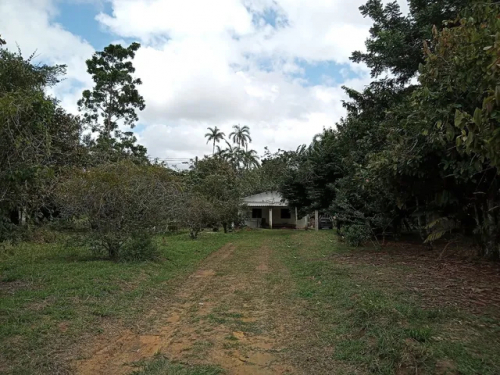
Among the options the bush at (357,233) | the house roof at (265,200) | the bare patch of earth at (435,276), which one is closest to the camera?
the bare patch of earth at (435,276)

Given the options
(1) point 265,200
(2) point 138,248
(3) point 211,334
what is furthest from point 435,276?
(1) point 265,200

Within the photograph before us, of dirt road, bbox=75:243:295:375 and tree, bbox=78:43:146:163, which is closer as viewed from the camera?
dirt road, bbox=75:243:295:375

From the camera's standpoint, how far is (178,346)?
5.02 m

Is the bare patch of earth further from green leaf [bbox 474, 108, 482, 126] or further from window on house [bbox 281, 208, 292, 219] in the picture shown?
window on house [bbox 281, 208, 292, 219]

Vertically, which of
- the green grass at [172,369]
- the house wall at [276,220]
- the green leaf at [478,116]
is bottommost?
the green grass at [172,369]

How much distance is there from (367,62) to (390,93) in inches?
58.8

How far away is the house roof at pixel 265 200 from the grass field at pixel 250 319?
23947 millimetres

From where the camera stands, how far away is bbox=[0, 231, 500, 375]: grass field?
14.3 ft

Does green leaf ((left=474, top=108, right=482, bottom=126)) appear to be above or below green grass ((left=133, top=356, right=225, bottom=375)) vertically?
above

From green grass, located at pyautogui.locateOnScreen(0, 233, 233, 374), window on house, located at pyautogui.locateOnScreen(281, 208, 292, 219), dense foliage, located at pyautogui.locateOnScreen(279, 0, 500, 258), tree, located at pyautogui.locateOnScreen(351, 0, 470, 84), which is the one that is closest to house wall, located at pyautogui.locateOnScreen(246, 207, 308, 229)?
window on house, located at pyautogui.locateOnScreen(281, 208, 292, 219)

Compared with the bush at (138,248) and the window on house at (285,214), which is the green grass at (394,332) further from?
the window on house at (285,214)

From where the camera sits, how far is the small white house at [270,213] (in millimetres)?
35125

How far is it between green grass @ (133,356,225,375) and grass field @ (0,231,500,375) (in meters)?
0.01

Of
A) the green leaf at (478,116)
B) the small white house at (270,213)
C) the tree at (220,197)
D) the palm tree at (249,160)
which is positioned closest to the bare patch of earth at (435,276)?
the green leaf at (478,116)
